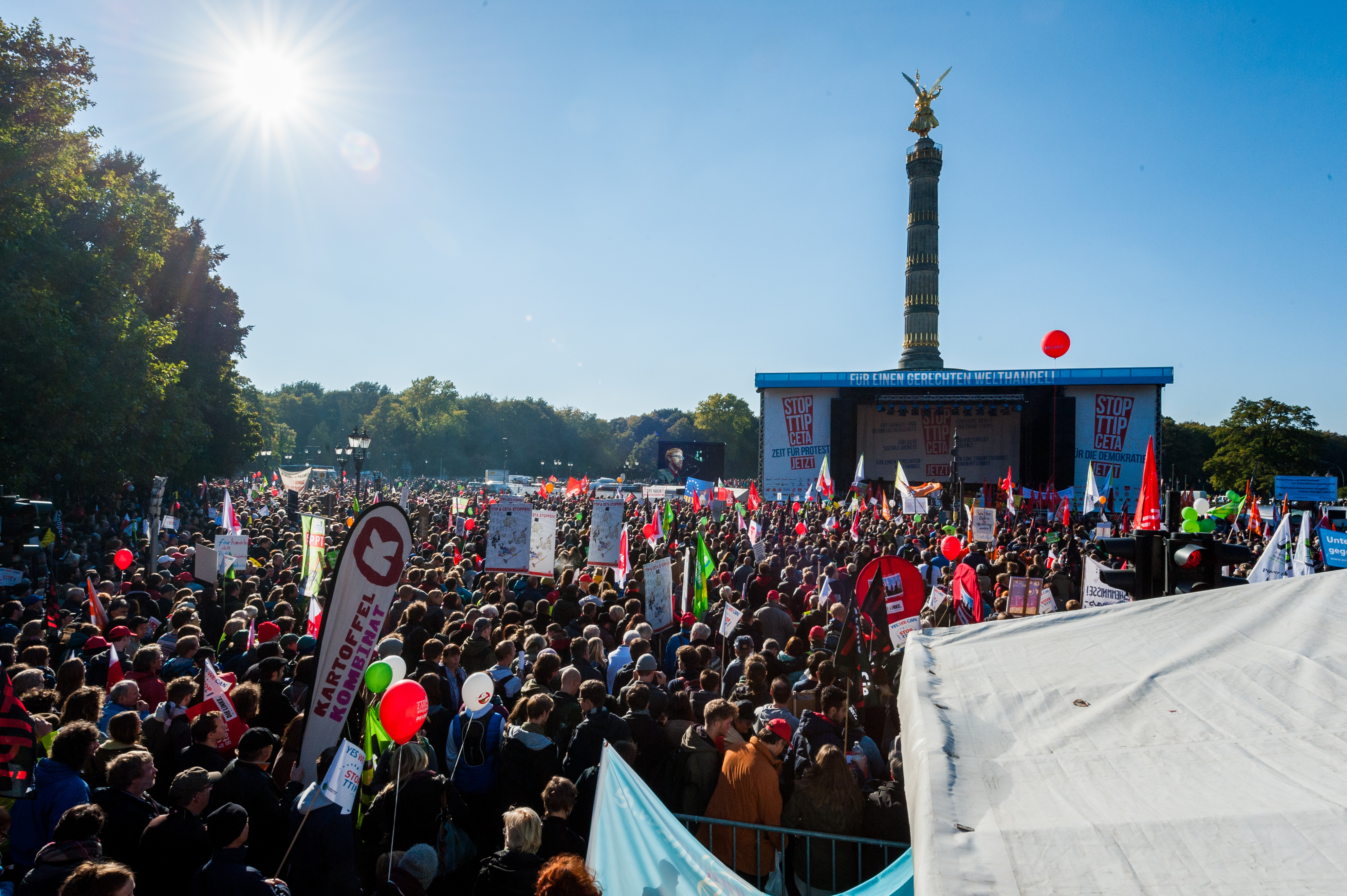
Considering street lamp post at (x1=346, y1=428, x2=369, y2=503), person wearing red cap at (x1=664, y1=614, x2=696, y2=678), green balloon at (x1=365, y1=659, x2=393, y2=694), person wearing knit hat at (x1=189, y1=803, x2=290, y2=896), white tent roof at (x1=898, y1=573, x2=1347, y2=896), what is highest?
street lamp post at (x1=346, y1=428, x2=369, y2=503)

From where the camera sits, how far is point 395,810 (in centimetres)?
381

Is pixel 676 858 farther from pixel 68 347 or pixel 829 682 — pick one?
pixel 68 347

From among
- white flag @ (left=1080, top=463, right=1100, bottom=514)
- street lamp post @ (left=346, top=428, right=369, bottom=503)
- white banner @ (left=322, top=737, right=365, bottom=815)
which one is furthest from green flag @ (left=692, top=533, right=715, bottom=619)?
white flag @ (left=1080, top=463, right=1100, bottom=514)

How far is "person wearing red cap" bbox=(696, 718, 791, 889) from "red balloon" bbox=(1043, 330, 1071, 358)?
6206mm

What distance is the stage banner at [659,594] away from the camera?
8922mm

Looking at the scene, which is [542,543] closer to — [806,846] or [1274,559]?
[806,846]

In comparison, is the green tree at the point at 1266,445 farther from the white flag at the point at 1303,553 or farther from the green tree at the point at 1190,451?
the white flag at the point at 1303,553

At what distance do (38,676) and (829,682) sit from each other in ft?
17.3

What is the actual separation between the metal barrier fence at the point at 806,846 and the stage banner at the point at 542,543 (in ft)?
23.6

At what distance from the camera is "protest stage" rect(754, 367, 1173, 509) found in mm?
38219

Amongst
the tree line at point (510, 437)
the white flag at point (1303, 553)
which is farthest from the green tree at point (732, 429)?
the white flag at point (1303, 553)

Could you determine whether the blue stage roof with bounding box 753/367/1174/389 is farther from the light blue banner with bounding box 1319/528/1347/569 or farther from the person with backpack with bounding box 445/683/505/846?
the person with backpack with bounding box 445/683/505/846

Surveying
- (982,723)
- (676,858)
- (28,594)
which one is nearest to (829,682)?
(676,858)

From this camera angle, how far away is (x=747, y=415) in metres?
104
